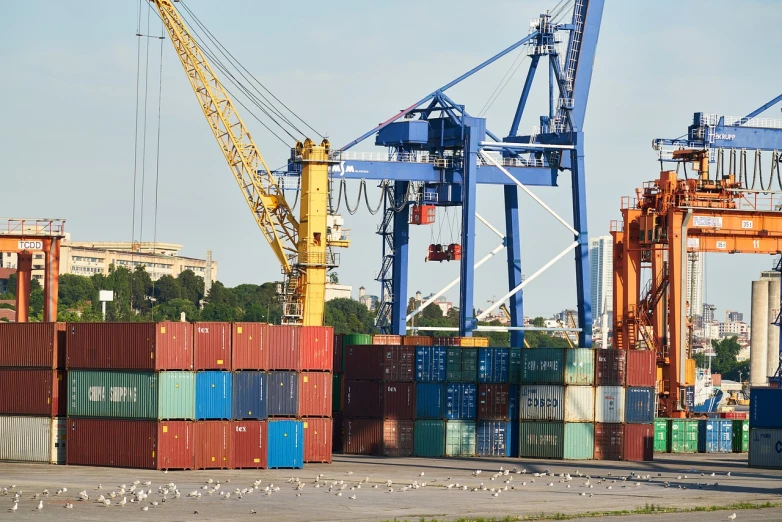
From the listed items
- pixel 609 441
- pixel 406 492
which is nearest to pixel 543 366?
pixel 609 441

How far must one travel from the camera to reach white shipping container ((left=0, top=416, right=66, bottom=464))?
4819 centimetres

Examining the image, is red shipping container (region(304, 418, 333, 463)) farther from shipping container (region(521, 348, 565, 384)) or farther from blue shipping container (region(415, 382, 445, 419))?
shipping container (region(521, 348, 565, 384))

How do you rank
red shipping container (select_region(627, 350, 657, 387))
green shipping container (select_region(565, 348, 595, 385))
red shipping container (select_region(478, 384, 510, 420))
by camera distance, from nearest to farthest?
green shipping container (select_region(565, 348, 595, 385))
red shipping container (select_region(478, 384, 510, 420))
red shipping container (select_region(627, 350, 657, 387))

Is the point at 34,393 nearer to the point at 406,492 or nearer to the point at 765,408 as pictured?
the point at 406,492

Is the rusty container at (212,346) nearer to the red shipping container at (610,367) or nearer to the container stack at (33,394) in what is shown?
the container stack at (33,394)

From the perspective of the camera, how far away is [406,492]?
40.9 metres

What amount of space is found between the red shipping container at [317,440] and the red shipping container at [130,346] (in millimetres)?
6387

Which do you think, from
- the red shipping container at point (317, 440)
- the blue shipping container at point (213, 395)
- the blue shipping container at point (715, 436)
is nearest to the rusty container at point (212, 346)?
the blue shipping container at point (213, 395)

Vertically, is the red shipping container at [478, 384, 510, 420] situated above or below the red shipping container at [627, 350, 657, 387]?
below

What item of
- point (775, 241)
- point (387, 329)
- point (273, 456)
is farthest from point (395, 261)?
point (273, 456)

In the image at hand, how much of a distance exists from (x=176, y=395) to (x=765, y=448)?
26465mm

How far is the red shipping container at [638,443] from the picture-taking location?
58.8 metres

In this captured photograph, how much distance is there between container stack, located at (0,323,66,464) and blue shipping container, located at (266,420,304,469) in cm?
786

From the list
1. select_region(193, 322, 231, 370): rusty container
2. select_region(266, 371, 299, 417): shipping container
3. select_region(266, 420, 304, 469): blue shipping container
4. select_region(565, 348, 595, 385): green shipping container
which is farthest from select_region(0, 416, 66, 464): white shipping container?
select_region(565, 348, 595, 385): green shipping container
